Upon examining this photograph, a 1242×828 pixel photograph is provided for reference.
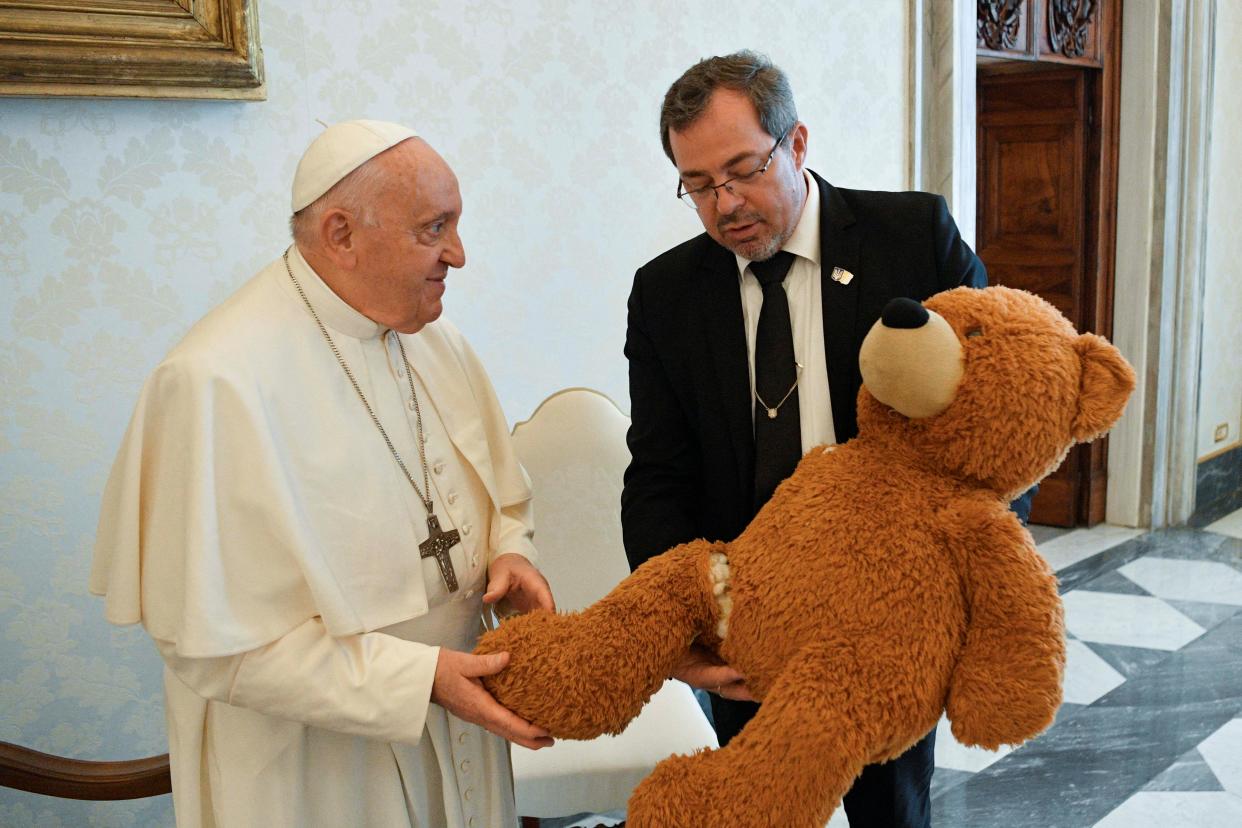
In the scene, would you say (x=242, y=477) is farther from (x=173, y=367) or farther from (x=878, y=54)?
(x=878, y=54)

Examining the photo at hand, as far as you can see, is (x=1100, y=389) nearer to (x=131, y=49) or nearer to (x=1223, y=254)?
(x=131, y=49)

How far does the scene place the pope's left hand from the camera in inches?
74.8

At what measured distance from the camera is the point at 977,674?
1.46m

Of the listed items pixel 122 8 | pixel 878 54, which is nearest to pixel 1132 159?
pixel 878 54

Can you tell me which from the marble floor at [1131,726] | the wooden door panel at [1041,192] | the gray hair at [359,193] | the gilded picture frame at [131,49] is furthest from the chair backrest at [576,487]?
the wooden door panel at [1041,192]

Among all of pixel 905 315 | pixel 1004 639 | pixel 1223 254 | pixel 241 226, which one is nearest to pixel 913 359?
pixel 905 315

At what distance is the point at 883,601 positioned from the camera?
148 cm

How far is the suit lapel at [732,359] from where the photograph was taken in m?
2.04

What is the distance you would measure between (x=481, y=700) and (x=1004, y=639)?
0.73 metres

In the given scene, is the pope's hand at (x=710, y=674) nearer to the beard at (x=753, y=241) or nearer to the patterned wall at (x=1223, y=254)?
the beard at (x=753, y=241)

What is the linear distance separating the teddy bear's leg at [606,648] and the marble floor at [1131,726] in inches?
56.3

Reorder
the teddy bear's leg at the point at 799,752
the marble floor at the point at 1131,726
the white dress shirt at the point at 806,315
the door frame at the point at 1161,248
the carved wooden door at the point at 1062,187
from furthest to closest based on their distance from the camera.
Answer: the carved wooden door at the point at 1062,187, the door frame at the point at 1161,248, the marble floor at the point at 1131,726, the white dress shirt at the point at 806,315, the teddy bear's leg at the point at 799,752

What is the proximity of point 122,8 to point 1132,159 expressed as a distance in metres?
5.33

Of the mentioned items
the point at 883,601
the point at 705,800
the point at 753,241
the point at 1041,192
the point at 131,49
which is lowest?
the point at 705,800
